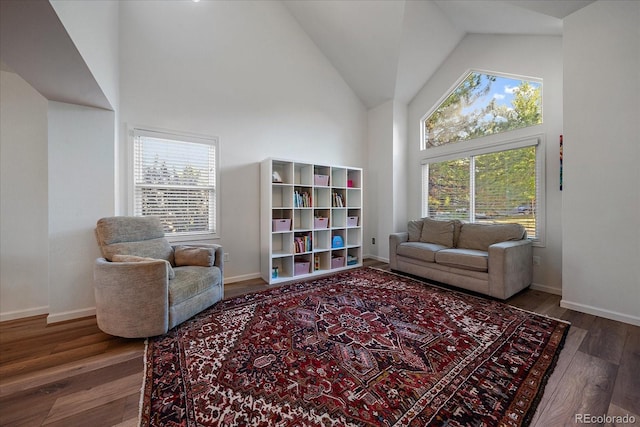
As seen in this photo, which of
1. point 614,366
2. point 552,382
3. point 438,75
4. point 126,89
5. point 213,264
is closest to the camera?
point 552,382

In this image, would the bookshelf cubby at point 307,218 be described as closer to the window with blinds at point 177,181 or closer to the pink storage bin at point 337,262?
the pink storage bin at point 337,262

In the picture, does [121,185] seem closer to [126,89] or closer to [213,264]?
[126,89]

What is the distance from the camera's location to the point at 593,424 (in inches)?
48.0

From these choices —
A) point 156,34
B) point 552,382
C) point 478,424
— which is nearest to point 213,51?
point 156,34

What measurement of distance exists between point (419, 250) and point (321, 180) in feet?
5.87

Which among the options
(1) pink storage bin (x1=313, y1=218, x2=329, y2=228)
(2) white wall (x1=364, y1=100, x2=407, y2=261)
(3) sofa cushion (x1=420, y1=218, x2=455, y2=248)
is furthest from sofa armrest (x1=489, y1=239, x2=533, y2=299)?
(1) pink storage bin (x1=313, y1=218, x2=329, y2=228)

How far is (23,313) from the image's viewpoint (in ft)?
8.07

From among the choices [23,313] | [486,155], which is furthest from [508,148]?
[23,313]

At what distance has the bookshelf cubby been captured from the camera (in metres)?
3.51

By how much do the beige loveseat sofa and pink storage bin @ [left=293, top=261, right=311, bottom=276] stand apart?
4.44ft

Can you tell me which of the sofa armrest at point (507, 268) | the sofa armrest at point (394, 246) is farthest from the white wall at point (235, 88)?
the sofa armrest at point (507, 268)

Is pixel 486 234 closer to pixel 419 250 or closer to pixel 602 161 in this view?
pixel 419 250

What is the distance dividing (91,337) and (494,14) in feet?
18.1

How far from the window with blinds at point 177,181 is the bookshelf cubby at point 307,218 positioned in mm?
733
